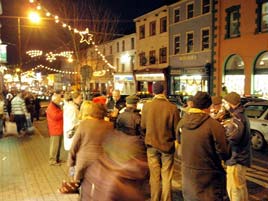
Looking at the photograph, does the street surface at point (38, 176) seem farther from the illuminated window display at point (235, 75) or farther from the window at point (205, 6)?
the window at point (205, 6)

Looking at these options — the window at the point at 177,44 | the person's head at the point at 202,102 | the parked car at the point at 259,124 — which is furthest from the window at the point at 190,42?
the person's head at the point at 202,102

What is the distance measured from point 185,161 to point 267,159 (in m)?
6.71

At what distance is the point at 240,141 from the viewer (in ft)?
16.4

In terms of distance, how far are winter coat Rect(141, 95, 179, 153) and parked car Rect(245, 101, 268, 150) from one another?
6.56 m

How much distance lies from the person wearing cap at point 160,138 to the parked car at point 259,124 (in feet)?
21.2

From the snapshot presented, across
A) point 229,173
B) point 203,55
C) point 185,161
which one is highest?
point 203,55

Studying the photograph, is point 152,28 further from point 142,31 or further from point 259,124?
point 259,124

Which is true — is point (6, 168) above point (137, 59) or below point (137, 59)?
below

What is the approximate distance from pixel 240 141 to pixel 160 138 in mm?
1233

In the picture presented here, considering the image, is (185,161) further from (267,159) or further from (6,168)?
(267,159)

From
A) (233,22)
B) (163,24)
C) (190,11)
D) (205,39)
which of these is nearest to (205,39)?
(205,39)

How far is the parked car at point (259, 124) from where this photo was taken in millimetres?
11414

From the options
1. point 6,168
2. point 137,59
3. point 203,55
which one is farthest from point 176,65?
point 6,168

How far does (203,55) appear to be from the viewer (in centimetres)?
3011
